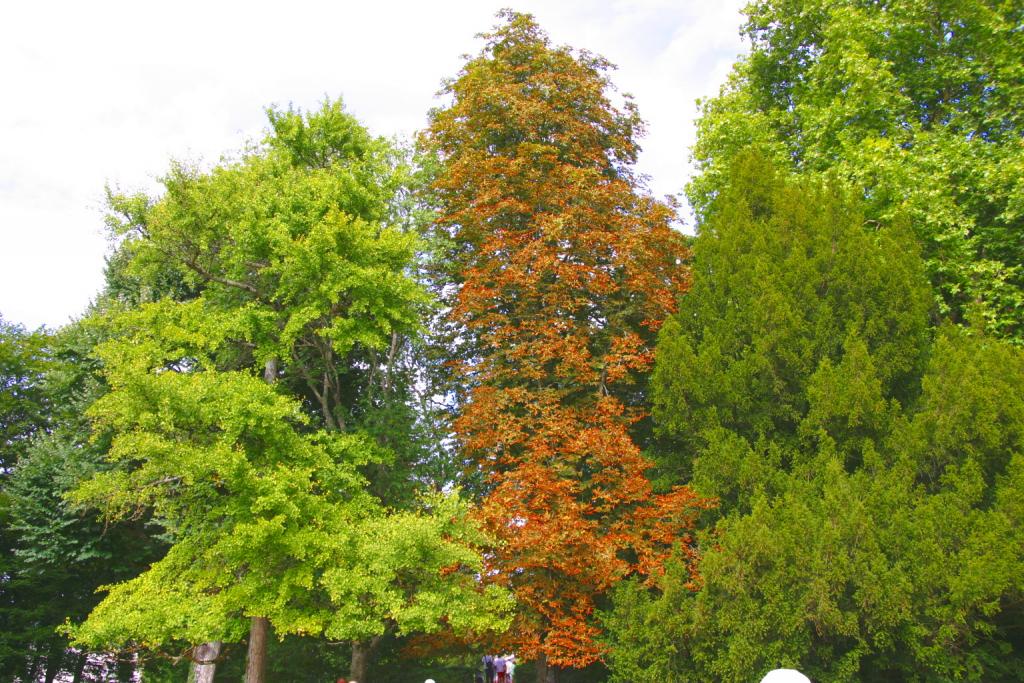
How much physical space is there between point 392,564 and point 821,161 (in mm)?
13277

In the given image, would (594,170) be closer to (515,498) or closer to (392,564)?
(515,498)

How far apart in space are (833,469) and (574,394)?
567cm

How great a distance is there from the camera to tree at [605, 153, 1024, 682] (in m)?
10.1

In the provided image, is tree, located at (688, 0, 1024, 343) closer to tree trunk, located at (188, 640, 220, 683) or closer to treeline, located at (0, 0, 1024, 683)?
treeline, located at (0, 0, 1024, 683)

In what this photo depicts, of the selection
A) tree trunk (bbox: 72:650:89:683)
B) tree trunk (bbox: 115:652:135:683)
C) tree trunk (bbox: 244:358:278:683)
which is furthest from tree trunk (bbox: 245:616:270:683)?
tree trunk (bbox: 72:650:89:683)

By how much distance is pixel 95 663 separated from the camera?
20.3m

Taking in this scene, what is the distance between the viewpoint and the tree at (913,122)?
46.2 ft

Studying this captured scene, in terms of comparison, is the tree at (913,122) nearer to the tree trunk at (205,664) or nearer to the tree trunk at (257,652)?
the tree trunk at (257,652)

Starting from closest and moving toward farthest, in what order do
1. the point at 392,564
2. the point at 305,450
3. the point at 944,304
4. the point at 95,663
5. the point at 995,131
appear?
the point at 392,564 < the point at 305,450 < the point at 944,304 < the point at 995,131 < the point at 95,663

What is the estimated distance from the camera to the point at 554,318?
49.5ft

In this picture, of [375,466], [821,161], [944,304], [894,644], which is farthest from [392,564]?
[821,161]

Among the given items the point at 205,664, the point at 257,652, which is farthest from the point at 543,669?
the point at 205,664

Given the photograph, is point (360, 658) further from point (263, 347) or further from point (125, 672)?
point (125, 672)

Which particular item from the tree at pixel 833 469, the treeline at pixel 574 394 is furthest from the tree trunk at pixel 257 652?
the tree at pixel 833 469
